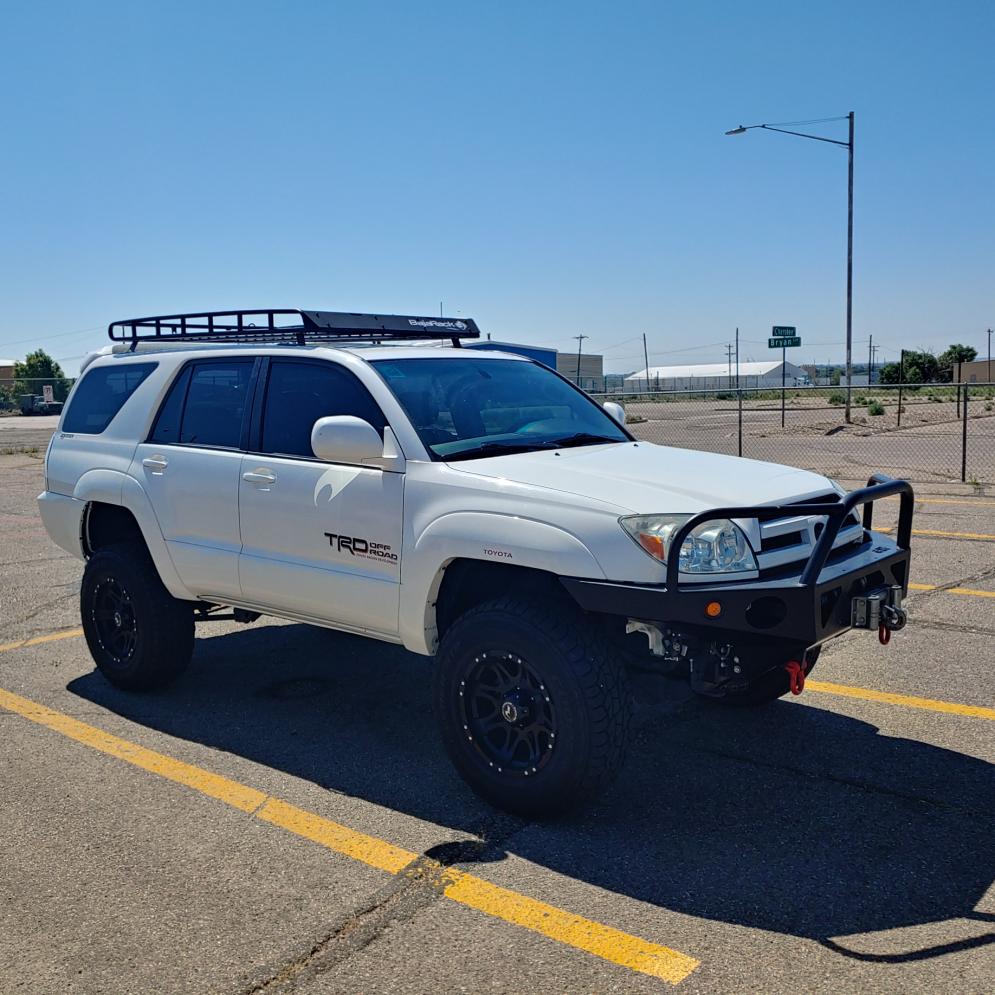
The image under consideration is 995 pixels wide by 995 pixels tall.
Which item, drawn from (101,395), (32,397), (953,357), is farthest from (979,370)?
(101,395)

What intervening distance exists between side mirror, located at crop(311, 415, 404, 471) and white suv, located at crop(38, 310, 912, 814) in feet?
0.03

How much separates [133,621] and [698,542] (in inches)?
130

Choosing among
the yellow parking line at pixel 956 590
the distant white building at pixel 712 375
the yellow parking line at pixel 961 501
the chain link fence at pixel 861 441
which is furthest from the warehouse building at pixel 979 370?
the yellow parking line at pixel 956 590

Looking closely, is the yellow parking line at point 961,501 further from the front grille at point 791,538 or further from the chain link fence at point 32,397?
the chain link fence at point 32,397

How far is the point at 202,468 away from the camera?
5.22 meters

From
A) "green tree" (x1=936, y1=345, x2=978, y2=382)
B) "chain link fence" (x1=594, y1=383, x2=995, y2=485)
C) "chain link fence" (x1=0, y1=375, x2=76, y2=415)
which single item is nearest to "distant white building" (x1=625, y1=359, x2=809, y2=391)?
"green tree" (x1=936, y1=345, x2=978, y2=382)

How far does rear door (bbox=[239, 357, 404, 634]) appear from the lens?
14.6 feet

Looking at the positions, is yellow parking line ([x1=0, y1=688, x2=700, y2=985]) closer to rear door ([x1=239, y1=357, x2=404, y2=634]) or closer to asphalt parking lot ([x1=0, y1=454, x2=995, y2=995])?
asphalt parking lot ([x1=0, y1=454, x2=995, y2=995])

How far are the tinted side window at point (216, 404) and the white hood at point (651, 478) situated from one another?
4.88 feet

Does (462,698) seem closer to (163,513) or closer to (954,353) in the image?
(163,513)

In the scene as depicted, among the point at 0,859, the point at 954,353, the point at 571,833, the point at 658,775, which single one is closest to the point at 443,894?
the point at 571,833

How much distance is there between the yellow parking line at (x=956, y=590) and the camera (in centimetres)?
752

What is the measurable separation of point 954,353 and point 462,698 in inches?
3913

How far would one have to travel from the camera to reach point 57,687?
5.90 metres
